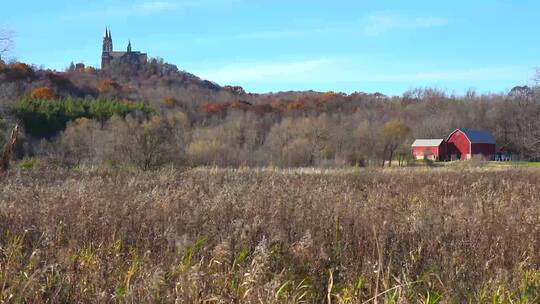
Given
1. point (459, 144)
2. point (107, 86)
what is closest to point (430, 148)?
point (459, 144)

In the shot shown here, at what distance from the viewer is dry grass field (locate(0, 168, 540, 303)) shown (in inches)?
163

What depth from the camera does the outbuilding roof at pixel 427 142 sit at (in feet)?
239

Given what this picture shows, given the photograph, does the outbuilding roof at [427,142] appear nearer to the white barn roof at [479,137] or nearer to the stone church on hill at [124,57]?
the white barn roof at [479,137]

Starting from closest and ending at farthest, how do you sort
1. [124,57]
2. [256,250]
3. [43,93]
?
[256,250] → [43,93] → [124,57]

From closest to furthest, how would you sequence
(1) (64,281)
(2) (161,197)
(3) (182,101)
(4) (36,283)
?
(4) (36,283) < (1) (64,281) < (2) (161,197) < (3) (182,101)

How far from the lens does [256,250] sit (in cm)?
470

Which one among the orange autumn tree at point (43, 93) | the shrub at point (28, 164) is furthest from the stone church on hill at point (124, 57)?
the shrub at point (28, 164)

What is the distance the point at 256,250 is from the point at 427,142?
7182 cm

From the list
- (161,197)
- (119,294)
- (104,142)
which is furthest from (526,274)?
(104,142)

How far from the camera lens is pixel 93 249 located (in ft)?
18.0

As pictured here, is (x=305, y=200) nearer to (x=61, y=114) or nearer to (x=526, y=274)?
(x=526, y=274)

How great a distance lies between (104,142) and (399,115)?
66.8 m

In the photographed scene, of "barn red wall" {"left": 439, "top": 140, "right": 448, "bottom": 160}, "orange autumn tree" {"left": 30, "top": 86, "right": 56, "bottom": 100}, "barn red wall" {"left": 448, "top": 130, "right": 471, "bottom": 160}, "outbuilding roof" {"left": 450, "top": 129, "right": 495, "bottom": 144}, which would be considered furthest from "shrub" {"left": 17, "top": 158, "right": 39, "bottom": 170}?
"outbuilding roof" {"left": 450, "top": 129, "right": 495, "bottom": 144}

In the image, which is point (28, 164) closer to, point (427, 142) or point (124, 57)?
point (427, 142)
